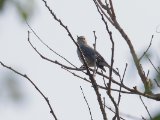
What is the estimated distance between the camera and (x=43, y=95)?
295 cm

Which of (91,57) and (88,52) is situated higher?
(88,52)

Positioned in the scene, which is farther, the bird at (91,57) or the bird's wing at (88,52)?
the bird's wing at (88,52)

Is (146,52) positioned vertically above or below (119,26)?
below

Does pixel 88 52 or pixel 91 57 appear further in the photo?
pixel 88 52

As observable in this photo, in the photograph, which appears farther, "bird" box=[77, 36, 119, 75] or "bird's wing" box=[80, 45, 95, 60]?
"bird's wing" box=[80, 45, 95, 60]

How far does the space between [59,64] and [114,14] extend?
31.1 inches

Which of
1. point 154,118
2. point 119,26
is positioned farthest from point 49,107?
point 154,118

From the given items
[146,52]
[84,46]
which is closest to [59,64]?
[146,52]

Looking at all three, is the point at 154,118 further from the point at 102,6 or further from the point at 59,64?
the point at 102,6

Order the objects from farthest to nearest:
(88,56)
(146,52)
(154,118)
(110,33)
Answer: (88,56) → (110,33) → (146,52) → (154,118)

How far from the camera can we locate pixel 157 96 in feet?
9.89

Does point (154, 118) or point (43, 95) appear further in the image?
point (43, 95)

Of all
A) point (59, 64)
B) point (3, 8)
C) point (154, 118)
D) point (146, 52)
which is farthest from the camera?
point (59, 64)

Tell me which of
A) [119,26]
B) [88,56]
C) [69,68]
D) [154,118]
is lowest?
[154,118]
